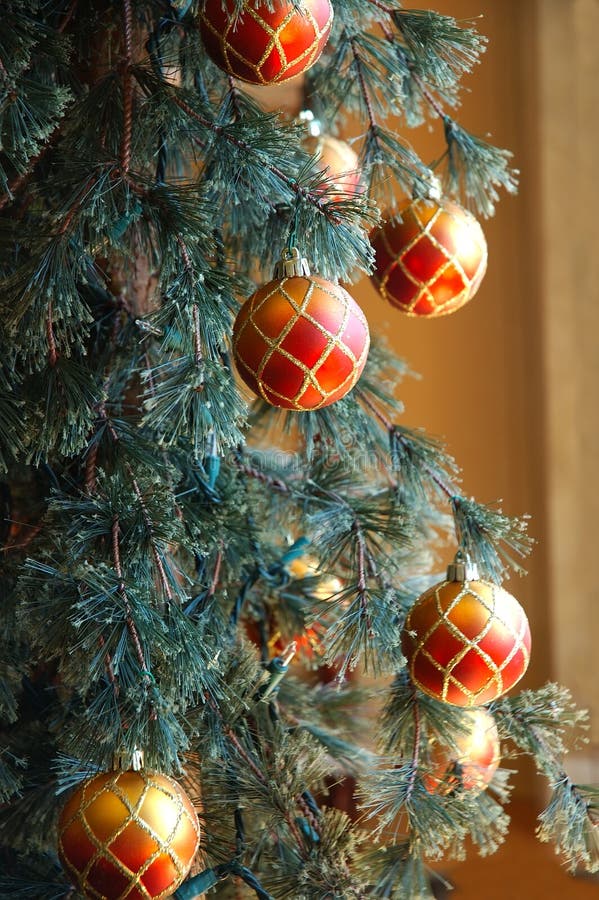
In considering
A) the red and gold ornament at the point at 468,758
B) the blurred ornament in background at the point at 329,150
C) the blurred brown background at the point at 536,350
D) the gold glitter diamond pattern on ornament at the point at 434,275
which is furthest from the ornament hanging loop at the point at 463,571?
the blurred brown background at the point at 536,350

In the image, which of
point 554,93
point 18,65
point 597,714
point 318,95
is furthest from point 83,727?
point 554,93

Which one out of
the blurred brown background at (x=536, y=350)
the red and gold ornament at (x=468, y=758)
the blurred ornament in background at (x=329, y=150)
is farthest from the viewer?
the blurred brown background at (x=536, y=350)

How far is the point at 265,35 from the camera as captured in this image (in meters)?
0.52

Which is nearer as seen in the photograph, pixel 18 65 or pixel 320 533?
pixel 18 65

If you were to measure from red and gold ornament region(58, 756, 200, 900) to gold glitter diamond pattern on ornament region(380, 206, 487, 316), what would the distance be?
389mm

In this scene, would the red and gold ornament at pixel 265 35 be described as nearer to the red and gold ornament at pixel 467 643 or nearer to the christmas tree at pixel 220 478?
the christmas tree at pixel 220 478

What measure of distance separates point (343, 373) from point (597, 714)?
63.1 inches

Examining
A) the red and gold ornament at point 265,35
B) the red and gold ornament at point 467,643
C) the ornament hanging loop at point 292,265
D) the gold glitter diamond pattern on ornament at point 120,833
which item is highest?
the red and gold ornament at point 265,35

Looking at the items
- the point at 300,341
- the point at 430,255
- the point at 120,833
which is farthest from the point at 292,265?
the point at 120,833

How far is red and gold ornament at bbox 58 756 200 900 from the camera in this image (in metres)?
0.49

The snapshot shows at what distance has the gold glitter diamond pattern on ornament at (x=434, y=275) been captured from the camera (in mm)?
672

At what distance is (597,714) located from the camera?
189 cm

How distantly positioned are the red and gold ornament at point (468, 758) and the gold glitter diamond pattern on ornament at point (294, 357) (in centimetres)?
26

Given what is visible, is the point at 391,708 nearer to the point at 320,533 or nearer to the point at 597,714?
the point at 320,533
